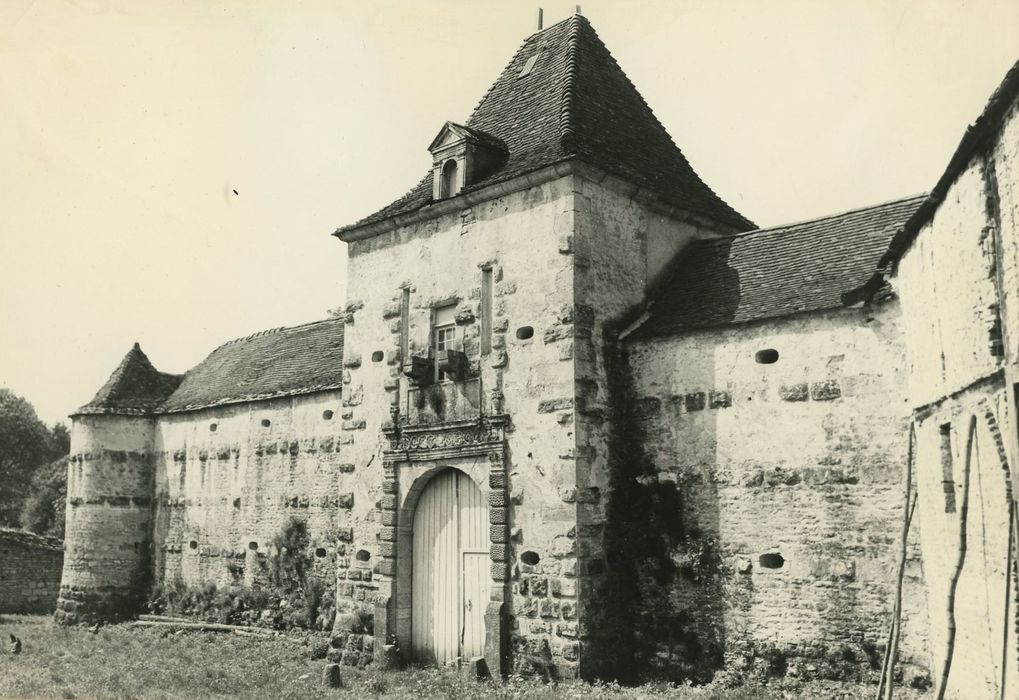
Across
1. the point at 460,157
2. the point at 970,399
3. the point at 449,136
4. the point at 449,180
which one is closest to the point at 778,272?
the point at 970,399

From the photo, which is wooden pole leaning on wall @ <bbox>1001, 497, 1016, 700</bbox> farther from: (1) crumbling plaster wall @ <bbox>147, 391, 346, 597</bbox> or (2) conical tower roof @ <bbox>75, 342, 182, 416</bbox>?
(2) conical tower roof @ <bbox>75, 342, 182, 416</bbox>

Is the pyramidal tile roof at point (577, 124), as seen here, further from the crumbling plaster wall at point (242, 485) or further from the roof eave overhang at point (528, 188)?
the crumbling plaster wall at point (242, 485)

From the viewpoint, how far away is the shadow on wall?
41.6ft

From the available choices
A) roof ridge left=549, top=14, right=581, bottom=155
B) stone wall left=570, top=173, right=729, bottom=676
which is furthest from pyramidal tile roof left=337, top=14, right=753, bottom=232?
stone wall left=570, top=173, right=729, bottom=676

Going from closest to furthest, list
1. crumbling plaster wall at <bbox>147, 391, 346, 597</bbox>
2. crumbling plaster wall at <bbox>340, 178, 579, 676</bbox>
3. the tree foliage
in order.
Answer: crumbling plaster wall at <bbox>340, 178, 579, 676</bbox> < crumbling plaster wall at <bbox>147, 391, 346, 597</bbox> < the tree foliage

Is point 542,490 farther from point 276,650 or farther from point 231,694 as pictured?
point 276,650

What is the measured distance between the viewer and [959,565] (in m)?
9.23

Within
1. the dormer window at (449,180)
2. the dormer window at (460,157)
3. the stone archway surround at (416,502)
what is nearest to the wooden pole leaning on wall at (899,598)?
the stone archway surround at (416,502)

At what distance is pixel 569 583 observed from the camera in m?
12.8

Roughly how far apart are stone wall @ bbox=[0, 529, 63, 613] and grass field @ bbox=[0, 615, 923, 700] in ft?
24.1

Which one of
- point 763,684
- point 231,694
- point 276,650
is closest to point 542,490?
point 763,684

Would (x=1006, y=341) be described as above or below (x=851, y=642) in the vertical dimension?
above

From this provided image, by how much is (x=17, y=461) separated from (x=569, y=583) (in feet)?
144

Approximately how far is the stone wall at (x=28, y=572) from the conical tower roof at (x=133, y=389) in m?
4.86
